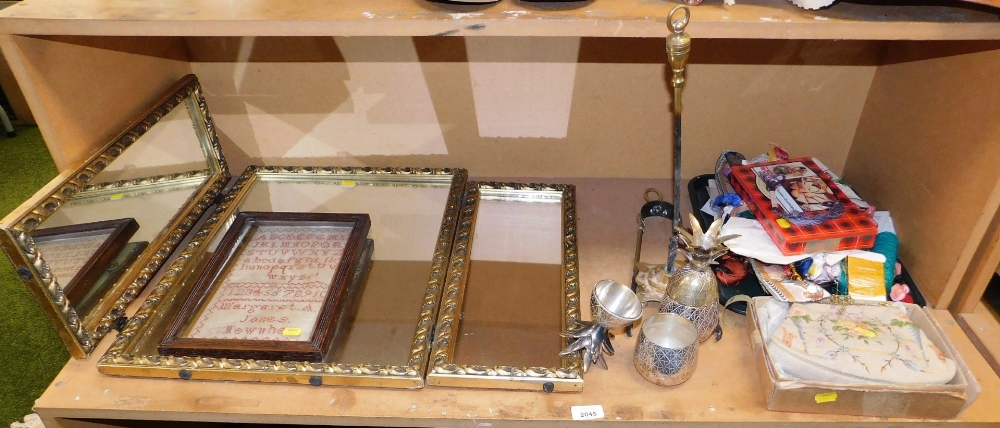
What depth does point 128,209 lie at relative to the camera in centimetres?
109

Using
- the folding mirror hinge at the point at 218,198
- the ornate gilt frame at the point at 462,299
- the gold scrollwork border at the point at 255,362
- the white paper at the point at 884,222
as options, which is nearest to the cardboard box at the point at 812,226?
the white paper at the point at 884,222

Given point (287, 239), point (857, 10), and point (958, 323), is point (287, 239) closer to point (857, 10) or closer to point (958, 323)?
point (857, 10)

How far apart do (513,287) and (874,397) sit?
0.56 meters

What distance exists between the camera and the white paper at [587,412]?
0.83 meters

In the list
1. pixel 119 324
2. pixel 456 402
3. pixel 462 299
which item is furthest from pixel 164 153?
pixel 456 402

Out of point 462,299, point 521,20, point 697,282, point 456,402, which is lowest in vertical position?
point 456,402

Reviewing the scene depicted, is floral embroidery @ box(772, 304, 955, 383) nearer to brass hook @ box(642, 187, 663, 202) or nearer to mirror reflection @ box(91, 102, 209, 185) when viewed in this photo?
brass hook @ box(642, 187, 663, 202)

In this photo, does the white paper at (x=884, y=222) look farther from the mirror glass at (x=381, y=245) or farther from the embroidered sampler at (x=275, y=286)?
the embroidered sampler at (x=275, y=286)

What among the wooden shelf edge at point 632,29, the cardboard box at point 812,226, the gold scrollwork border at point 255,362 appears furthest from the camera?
the cardboard box at point 812,226

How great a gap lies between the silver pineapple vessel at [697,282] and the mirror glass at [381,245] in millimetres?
399

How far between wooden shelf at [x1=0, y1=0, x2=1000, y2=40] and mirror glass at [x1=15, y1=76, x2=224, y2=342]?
262 millimetres

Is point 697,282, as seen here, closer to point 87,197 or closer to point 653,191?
point 653,191

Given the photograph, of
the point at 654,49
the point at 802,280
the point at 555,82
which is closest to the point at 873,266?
the point at 802,280

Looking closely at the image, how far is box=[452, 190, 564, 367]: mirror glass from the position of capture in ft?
3.13
